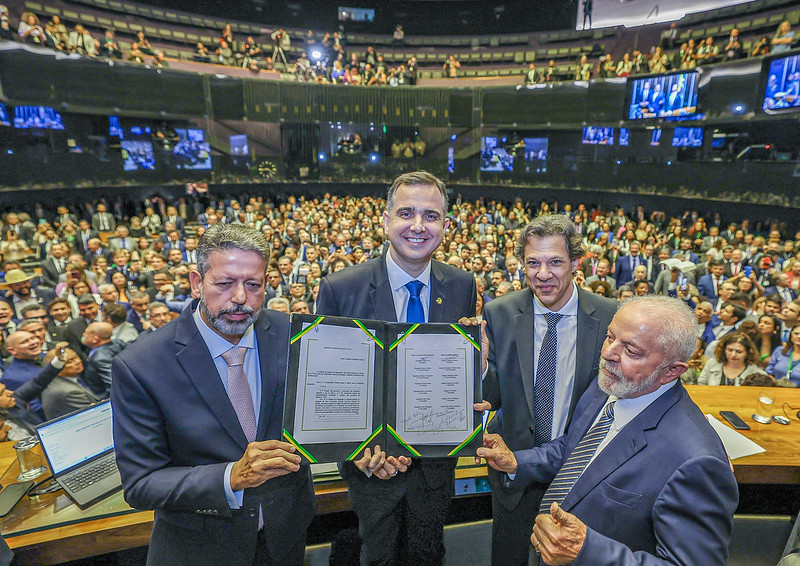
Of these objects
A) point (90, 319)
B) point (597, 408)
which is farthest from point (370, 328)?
point (90, 319)

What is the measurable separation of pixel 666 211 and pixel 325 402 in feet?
59.7

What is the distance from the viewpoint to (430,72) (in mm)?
23609

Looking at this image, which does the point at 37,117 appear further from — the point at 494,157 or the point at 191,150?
the point at 494,157

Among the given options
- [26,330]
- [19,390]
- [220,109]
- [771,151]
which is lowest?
[19,390]

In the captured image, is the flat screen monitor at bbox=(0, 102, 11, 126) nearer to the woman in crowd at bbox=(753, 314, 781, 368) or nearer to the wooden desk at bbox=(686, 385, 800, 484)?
the wooden desk at bbox=(686, 385, 800, 484)

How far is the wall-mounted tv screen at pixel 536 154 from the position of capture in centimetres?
1997

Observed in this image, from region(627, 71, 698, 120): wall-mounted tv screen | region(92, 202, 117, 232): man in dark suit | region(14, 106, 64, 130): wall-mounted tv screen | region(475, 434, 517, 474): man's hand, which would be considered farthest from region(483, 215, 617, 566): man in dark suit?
region(14, 106, 64, 130): wall-mounted tv screen

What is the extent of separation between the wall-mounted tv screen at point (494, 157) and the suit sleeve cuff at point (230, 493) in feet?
69.4

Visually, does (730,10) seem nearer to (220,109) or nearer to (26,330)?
(220,109)

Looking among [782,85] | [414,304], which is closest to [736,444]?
[414,304]

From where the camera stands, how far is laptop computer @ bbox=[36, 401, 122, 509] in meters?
2.16

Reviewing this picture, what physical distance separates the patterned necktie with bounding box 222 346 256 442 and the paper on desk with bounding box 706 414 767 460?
253cm

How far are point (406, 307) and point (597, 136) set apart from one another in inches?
766

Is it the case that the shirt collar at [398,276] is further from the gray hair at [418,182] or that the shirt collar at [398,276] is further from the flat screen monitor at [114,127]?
the flat screen monitor at [114,127]
